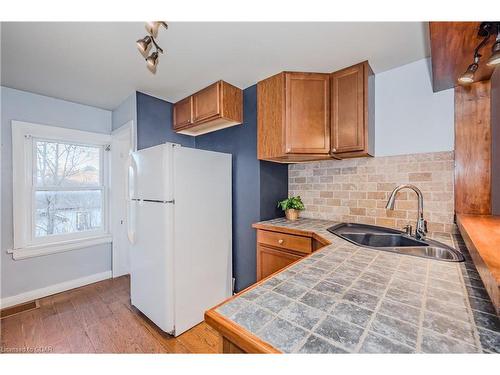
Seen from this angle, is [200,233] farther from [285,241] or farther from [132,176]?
[132,176]

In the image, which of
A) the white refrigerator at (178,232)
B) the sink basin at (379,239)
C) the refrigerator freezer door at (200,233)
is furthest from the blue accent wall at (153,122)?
the sink basin at (379,239)

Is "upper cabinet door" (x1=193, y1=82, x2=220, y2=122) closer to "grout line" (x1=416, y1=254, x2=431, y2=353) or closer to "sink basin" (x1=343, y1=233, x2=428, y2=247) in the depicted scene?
"sink basin" (x1=343, y1=233, x2=428, y2=247)

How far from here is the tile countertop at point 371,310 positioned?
1.59 ft

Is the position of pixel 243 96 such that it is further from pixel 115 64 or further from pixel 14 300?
pixel 14 300

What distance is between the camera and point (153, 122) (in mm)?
2482

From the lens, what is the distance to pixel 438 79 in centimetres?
145

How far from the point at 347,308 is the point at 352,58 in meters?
1.80

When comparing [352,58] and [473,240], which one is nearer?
[473,240]

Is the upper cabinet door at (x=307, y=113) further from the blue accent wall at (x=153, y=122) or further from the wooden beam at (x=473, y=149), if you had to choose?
the blue accent wall at (x=153, y=122)

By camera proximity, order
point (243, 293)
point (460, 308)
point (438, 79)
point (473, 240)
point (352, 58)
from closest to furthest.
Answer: point (460, 308)
point (243, 293)
point (473, 240)
point (438, 79)
point (352, 58)

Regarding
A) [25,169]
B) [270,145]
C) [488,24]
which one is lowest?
[25,169]

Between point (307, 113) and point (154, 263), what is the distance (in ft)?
6.01

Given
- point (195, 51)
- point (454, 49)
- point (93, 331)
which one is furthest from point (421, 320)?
point (93, 331)
